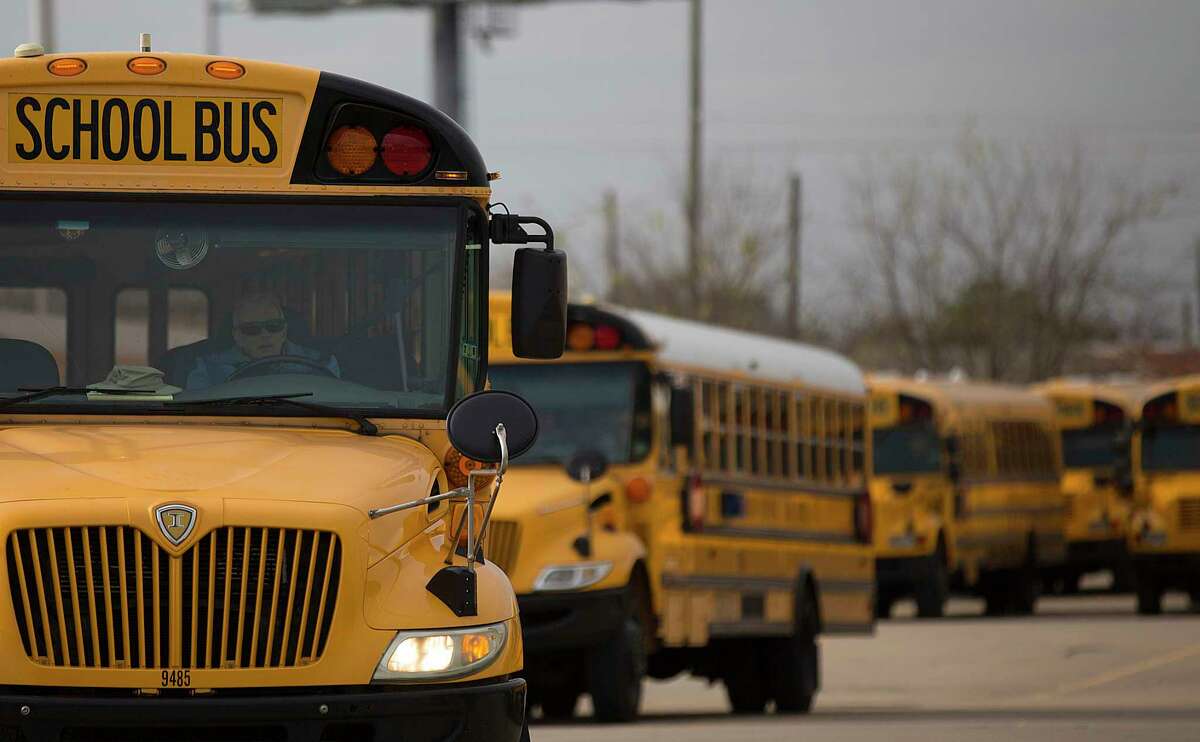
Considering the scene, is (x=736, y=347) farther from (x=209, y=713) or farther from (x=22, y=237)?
(x=209, y=713)

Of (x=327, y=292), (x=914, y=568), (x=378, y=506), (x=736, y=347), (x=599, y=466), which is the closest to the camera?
(x=378, y=506)

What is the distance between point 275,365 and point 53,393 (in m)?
0.60

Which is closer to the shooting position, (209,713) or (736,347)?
(209,713)

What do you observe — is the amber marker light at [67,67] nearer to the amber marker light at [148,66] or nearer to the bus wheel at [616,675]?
the amber marker light at [148,66]

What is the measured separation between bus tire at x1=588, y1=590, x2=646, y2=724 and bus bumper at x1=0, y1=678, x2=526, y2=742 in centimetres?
690

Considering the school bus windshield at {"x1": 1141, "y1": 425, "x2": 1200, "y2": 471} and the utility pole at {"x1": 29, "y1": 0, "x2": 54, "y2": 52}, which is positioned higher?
the utility pole at {"x1": 29, "y1": 0, "x2": 54, "y2": 52}

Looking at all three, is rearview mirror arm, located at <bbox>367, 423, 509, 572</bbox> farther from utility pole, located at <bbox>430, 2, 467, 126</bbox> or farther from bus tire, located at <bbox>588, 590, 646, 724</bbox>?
utility pole, located at <bbox>430, 2, 467, 126</bbox>

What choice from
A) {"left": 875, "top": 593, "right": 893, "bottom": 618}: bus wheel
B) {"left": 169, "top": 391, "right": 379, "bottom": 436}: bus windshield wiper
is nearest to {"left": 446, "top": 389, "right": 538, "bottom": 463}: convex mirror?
{"left": 169, "top": 391, "right": 379, "bottom": 436}: bus windshield wiper

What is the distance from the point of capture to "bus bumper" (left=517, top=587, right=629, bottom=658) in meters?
12.5

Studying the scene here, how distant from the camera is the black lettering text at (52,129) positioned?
6848 millimetres

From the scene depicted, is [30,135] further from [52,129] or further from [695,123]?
[695,123]

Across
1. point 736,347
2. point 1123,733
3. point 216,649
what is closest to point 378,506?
point 216,649

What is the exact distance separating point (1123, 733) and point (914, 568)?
14170 mm

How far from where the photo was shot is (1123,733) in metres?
11.6
